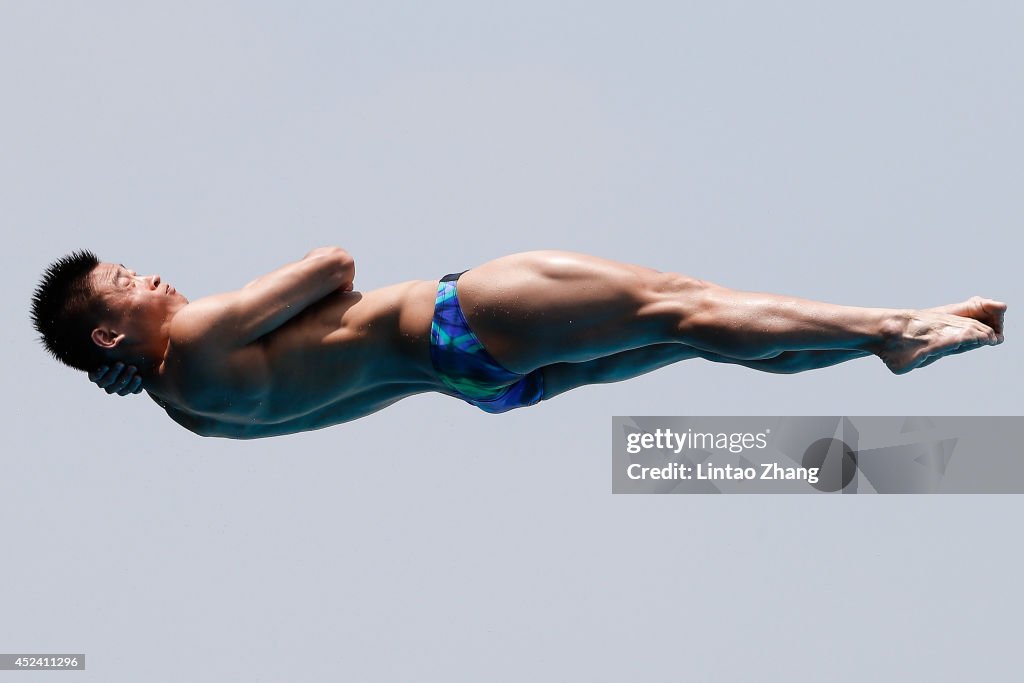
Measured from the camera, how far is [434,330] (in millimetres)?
8578

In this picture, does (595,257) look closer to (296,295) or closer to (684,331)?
(684,331)

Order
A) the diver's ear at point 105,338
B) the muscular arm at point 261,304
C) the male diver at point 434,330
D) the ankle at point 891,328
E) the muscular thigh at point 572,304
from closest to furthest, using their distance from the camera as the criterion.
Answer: the ankle at point 891,328 → the male diver at point 434,330 → the muscular thigh at point 572,304 → the muscular arm at point 261,304 → the diver's ear at point 105,338

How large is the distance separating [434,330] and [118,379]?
245cm

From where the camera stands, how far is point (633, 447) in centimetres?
1317

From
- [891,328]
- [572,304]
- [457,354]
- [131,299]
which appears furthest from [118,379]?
[891,328]

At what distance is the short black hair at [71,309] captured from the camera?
8805 millimetres

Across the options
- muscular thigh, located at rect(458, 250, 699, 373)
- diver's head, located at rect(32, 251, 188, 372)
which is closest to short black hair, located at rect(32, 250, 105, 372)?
diver's head, located at rect(32, 251, 188, 372)

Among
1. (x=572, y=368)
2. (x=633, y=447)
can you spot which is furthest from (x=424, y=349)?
(x=633, y=447)

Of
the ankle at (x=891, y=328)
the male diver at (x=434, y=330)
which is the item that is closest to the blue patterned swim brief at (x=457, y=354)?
the male diver at (x=434, y=330)

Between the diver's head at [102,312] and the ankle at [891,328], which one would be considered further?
the diver's head at [102,312]

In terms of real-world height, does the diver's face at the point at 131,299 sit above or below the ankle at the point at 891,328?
above

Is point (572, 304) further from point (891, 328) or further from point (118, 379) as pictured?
point (118, 379)

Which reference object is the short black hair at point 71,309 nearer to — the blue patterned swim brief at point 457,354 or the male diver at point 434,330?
the male diver at point 434,330

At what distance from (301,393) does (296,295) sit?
0.81 metres
